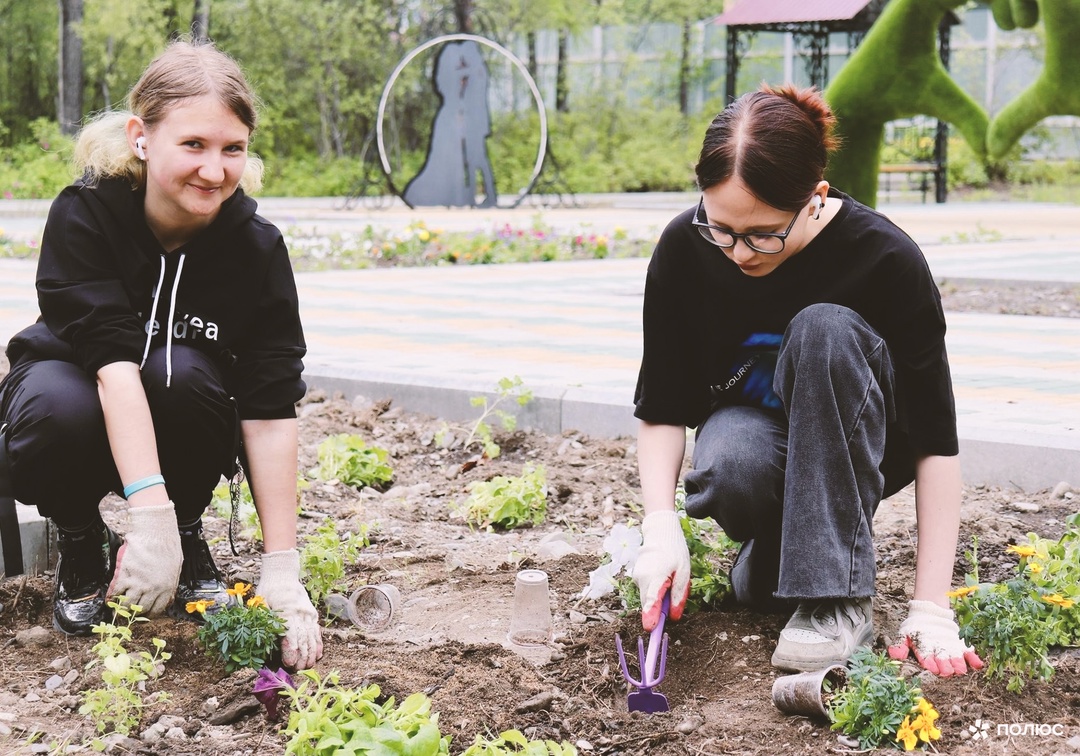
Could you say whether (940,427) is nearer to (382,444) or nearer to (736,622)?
(736,622)

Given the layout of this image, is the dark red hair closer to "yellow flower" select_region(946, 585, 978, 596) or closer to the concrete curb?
"yellow flower" select_region(946, 585, 978, 596)

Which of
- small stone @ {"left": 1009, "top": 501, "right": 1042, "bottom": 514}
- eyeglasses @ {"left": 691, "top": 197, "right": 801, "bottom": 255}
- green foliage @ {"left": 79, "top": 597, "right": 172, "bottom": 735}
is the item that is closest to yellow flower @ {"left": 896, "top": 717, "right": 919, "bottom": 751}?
eyeglasses @ {"left": 691, "top": 197, "right": 801, "bottom": 255}

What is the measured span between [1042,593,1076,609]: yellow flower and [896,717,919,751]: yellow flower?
429 millimetres

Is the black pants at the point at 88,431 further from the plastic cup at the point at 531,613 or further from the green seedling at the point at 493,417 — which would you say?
the green seedling at the point at 493,417

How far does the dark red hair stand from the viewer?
2.29 meters

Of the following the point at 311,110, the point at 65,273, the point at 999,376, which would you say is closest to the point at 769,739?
the point at 65,273

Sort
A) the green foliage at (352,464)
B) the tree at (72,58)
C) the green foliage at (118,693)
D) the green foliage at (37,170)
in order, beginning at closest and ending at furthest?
the green foliage at (118,693) < the green foliage at (352,464) < the green foliage at (37,170) < the tree at (72,58)

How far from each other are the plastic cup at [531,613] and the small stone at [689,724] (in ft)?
1.51

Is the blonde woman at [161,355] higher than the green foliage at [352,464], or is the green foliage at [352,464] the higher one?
the blonde woman at [161,355]

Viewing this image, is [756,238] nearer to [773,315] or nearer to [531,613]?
[773,315]

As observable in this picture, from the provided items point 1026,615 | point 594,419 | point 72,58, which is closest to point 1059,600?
point 1026,615

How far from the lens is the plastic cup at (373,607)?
272 centimetres

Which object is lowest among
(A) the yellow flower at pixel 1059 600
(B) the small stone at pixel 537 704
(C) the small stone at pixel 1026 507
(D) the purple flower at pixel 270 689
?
(B) the small stone at pixel 537 704

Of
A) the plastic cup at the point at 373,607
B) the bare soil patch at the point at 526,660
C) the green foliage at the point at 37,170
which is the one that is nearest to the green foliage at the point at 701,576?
the bare soil patch at the point at 526,660
